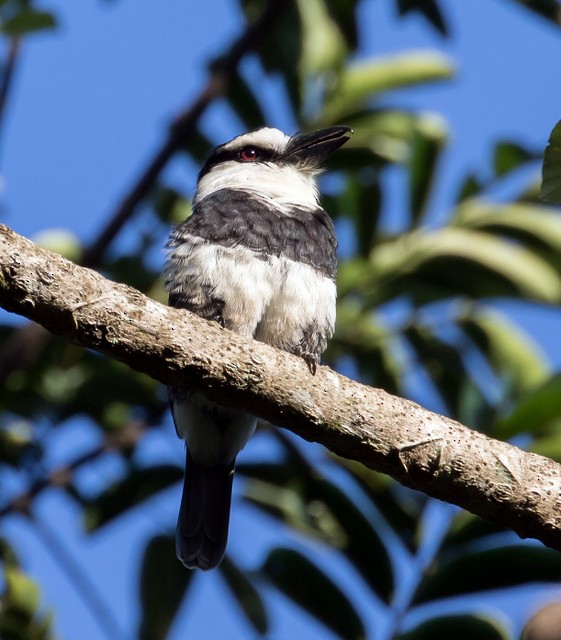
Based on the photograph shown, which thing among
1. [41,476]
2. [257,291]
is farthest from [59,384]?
[257,291]

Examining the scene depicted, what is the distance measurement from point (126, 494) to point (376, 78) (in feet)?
6.38

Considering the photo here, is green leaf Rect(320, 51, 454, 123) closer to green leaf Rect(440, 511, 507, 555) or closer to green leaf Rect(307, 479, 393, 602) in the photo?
green leaf Rect(307, 479, 393, 602)

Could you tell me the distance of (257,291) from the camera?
11.2 feet

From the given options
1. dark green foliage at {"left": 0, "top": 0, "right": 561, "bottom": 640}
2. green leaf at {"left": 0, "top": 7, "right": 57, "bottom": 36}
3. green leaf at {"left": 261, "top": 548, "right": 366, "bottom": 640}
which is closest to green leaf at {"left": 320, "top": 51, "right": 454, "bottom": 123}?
dark green foliage at {"left": 0, "top": 0, "right": 561, "bottom": 640}

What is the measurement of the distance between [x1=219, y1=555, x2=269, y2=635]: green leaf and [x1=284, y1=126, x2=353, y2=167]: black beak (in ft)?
4.92

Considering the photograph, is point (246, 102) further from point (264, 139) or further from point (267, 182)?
point (267, 182)

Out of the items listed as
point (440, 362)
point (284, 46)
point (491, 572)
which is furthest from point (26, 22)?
point (491, 572)

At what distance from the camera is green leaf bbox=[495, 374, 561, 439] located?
9.26 ft

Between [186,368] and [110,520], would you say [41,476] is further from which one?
[186,368]

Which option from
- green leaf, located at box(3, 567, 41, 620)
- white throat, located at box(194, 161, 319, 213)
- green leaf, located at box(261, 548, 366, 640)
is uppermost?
white throat, located at box(194, 161, 319, 213)

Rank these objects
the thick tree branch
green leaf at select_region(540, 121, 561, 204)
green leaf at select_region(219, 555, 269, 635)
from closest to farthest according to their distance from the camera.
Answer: green leaf at select_region(540, 121, 561, 204), the thick tree branch, green leaf at select_region(219, 555, 269, 635)

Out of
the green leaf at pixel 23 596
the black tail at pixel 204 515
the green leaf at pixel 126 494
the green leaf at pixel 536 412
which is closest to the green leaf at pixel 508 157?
the green leaf at pixel 536 412

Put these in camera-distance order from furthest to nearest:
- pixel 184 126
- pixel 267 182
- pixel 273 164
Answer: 1. pixel 273 164
2. pixel 267 182
3. pixel 184 126

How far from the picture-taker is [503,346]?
4121 mm
